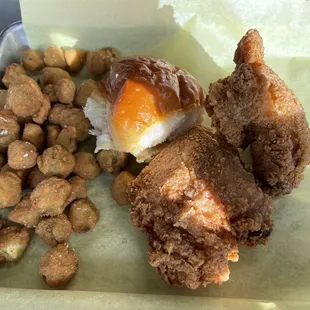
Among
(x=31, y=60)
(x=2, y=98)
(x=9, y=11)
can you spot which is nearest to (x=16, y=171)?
(x=2, y=98)

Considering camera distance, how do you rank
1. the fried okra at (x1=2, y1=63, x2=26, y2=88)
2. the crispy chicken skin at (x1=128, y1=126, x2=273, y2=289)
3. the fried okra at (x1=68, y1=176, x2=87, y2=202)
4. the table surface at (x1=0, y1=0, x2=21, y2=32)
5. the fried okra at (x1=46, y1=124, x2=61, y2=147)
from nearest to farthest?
the crispy chicken skin at (x1=128, y1=126, x2=273, y2=289) < the fried okra at (x1=68, y1=176, x2=87, y2=202) < the fried okra at (x1=46, y1=124, x2=61, y2=147) < the fried okra at (x1=2, y1=63, x2=26, y2=88) < the table surface at (x1=0, y1=0, x2=21, y2=32)

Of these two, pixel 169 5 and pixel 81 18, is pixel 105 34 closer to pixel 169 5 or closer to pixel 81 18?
pixel 81 18

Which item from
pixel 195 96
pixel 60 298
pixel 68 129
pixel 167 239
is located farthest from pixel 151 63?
pixel 60 298

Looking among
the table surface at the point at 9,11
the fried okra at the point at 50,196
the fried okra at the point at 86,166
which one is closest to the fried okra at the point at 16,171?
the fried okra at the point at 50,196

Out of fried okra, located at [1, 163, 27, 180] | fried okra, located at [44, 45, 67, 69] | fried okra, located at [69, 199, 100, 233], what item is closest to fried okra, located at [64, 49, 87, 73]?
fried okra, located at [44, 45, 67, 69]

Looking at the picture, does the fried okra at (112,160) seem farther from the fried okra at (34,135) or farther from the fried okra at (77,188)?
the fried okra at (34,135)

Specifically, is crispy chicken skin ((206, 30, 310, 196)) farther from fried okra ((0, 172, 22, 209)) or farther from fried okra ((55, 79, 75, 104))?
fried okra ((0, 172, 22, 209))

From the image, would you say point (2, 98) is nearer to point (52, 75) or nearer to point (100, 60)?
point (52, 75)
